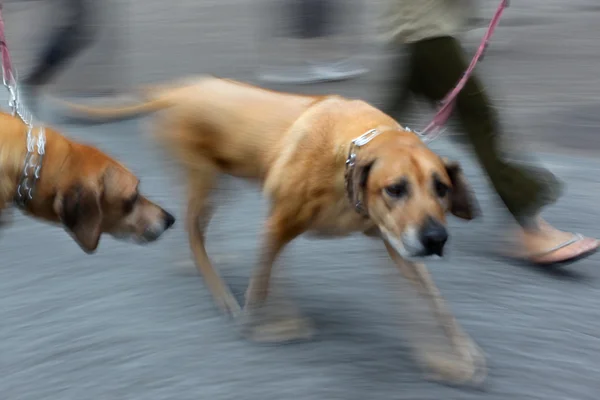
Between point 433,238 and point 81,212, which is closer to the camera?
point 433,238

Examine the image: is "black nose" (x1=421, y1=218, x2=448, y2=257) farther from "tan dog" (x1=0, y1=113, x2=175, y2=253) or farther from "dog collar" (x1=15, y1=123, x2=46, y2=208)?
"dog collar" (x1=15, y1=123, x2=46, y2=208)

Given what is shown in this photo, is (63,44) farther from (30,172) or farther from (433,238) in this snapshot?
(433,238)

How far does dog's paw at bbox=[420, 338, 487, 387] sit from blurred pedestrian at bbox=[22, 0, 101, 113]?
12.9 ft

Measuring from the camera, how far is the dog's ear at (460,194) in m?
3.10

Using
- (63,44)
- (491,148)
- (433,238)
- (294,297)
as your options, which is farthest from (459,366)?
(63,44)

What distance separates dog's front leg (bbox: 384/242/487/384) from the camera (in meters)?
3.07

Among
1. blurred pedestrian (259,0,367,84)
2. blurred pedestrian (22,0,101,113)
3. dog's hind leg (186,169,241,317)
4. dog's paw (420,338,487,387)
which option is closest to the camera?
dog's paw (420,338,487,387)

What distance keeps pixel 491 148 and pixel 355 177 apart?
1.27m

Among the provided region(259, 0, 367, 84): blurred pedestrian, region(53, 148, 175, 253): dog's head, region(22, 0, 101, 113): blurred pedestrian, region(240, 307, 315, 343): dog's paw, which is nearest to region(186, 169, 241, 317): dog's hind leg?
region(240, 307, 315, 343): dog's paw

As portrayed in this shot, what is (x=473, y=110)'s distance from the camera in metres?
4.03

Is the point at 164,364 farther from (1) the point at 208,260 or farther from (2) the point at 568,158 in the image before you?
(2) the point at 568,158

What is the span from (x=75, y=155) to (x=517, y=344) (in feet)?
5.53

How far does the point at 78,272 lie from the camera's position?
13.5 feet

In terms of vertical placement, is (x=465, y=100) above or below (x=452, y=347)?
above
